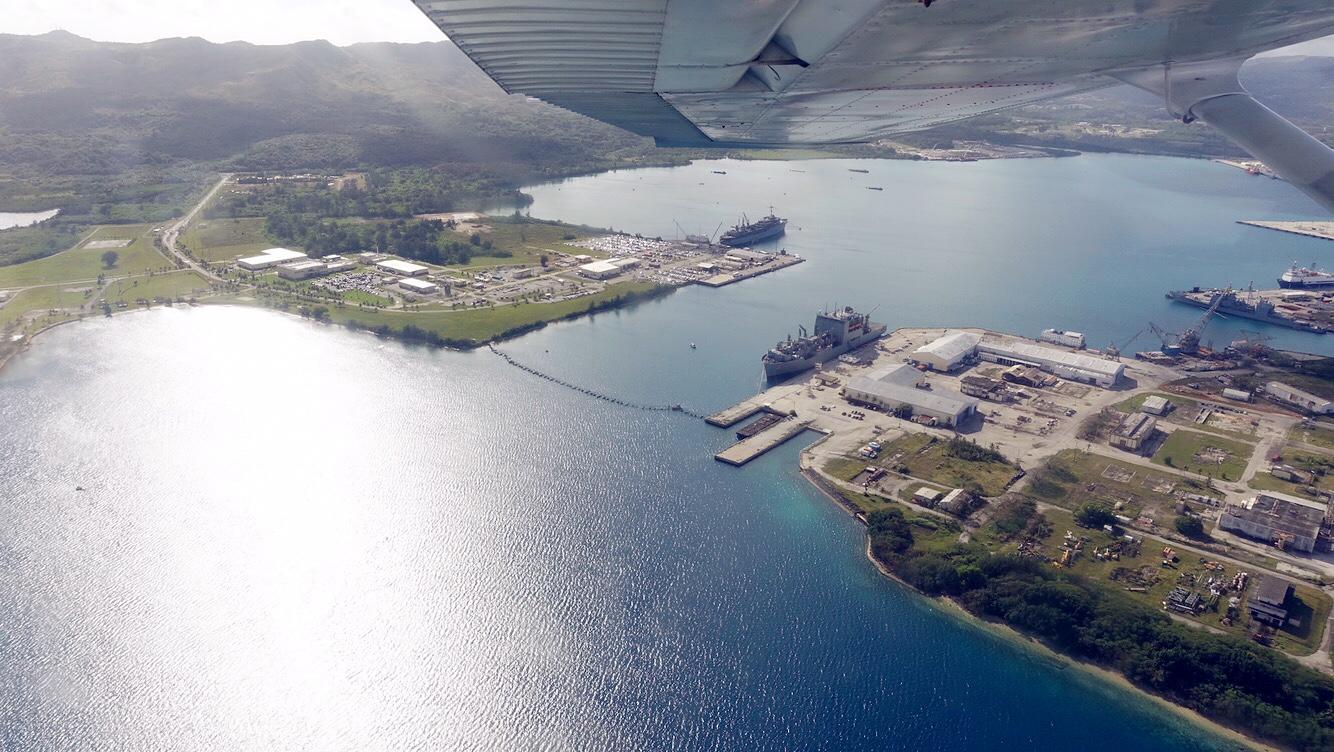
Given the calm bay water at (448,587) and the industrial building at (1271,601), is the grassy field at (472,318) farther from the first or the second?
the industrial building at (1271,601)

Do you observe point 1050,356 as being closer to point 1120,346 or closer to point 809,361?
A: point 1120,346

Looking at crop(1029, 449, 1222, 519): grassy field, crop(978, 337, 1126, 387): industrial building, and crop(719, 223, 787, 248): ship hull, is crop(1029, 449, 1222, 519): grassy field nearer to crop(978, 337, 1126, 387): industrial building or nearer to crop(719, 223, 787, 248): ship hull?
crop(978, 337, 1126, 387): industrial building

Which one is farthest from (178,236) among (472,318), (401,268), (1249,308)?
(1249,308)

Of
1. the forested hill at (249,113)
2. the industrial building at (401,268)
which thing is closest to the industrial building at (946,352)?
the industrial building at (401,268)

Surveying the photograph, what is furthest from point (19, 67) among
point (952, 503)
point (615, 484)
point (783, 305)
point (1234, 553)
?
point (1234, 553)

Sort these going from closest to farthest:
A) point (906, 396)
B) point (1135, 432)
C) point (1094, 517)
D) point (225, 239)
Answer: point (1094, 517)
point (1135, 432)
point (906, 396)
point (225, 239)

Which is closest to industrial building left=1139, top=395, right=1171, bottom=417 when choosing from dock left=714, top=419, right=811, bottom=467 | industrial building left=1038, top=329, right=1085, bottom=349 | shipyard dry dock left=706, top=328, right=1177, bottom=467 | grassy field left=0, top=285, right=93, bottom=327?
shipyard dry dock left=706, top=328, right=1177, bottom=467
